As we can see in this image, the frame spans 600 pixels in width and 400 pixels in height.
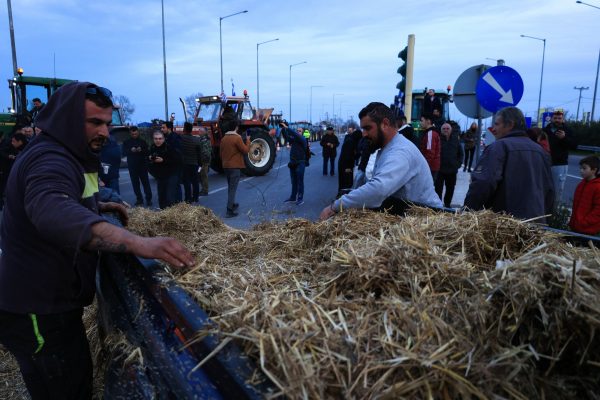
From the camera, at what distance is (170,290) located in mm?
1636

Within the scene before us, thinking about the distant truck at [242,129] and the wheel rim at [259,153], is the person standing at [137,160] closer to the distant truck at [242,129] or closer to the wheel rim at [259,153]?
the distant truck at [242,129]

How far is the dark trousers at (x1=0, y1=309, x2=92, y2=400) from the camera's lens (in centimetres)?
188

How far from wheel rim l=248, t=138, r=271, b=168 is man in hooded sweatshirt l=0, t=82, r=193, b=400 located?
552 inches

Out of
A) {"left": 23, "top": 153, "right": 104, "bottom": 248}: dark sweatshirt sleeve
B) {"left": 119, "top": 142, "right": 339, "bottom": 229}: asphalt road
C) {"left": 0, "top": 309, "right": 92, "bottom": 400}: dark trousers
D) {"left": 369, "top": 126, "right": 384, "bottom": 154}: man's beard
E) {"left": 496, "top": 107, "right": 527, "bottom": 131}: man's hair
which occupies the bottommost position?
{"left": 119, "top": 142, "right": 339, "bottom": 229}: asphalt road

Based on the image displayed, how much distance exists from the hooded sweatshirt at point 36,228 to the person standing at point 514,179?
3.23 m

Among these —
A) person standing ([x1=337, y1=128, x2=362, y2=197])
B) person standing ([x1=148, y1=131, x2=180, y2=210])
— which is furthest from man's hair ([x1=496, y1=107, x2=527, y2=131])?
person standing ([x1=148, y1=131, x2=180, y2=210])

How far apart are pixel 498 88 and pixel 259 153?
11218 mm

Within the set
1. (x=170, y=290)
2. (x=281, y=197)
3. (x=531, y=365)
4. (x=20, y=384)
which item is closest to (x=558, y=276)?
(x=531, y=365)

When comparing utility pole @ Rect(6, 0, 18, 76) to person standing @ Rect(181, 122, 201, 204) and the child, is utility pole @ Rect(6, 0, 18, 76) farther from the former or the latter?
the child

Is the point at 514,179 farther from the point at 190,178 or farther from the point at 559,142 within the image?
the point at 190,178

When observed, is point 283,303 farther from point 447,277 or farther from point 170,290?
point 447,277

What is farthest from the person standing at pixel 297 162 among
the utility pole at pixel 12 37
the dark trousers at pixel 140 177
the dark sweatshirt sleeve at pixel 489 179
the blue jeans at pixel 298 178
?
the utility pole at pixel 12 37

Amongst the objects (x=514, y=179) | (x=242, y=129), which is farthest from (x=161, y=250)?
(x=242, y=129)

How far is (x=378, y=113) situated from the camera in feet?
11.6
